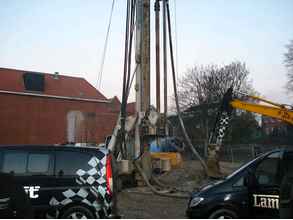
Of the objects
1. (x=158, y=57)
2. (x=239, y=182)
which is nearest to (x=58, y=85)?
(x=158, y=57)

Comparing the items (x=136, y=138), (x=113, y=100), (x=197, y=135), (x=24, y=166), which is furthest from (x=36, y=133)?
(x=24, y=166)

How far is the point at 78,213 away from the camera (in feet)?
23.6

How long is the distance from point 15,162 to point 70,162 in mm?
1044

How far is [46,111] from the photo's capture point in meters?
46.8

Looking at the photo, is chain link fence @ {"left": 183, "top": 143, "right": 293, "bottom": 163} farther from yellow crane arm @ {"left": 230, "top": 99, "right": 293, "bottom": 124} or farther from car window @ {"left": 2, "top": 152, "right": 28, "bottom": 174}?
car window @ {"left": 2, "top": 152, "right": 28, "bottom": 174}

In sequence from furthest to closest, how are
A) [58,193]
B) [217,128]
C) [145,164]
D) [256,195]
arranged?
1. [217,128]
2. [145,164]
3. [58,193]
4. [256,195]

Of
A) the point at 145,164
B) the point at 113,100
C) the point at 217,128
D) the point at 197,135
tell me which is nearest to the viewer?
the point at 145,164

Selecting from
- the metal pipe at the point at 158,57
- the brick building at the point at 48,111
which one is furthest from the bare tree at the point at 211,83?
the metal pipe at the point at 158,57

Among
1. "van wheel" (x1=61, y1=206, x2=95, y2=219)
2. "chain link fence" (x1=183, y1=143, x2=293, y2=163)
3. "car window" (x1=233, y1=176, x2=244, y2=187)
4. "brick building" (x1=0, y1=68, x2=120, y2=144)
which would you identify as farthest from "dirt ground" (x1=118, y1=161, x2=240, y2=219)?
"brick building" (x1=0, y1=68, x2=120, y2=144)

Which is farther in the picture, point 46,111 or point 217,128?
point 46,111

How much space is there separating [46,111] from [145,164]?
34.5 meters

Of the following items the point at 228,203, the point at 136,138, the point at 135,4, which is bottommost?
the point at 228,203

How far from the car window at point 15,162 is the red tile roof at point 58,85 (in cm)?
3982

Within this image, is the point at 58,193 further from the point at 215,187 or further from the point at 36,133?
the point at 36,133
